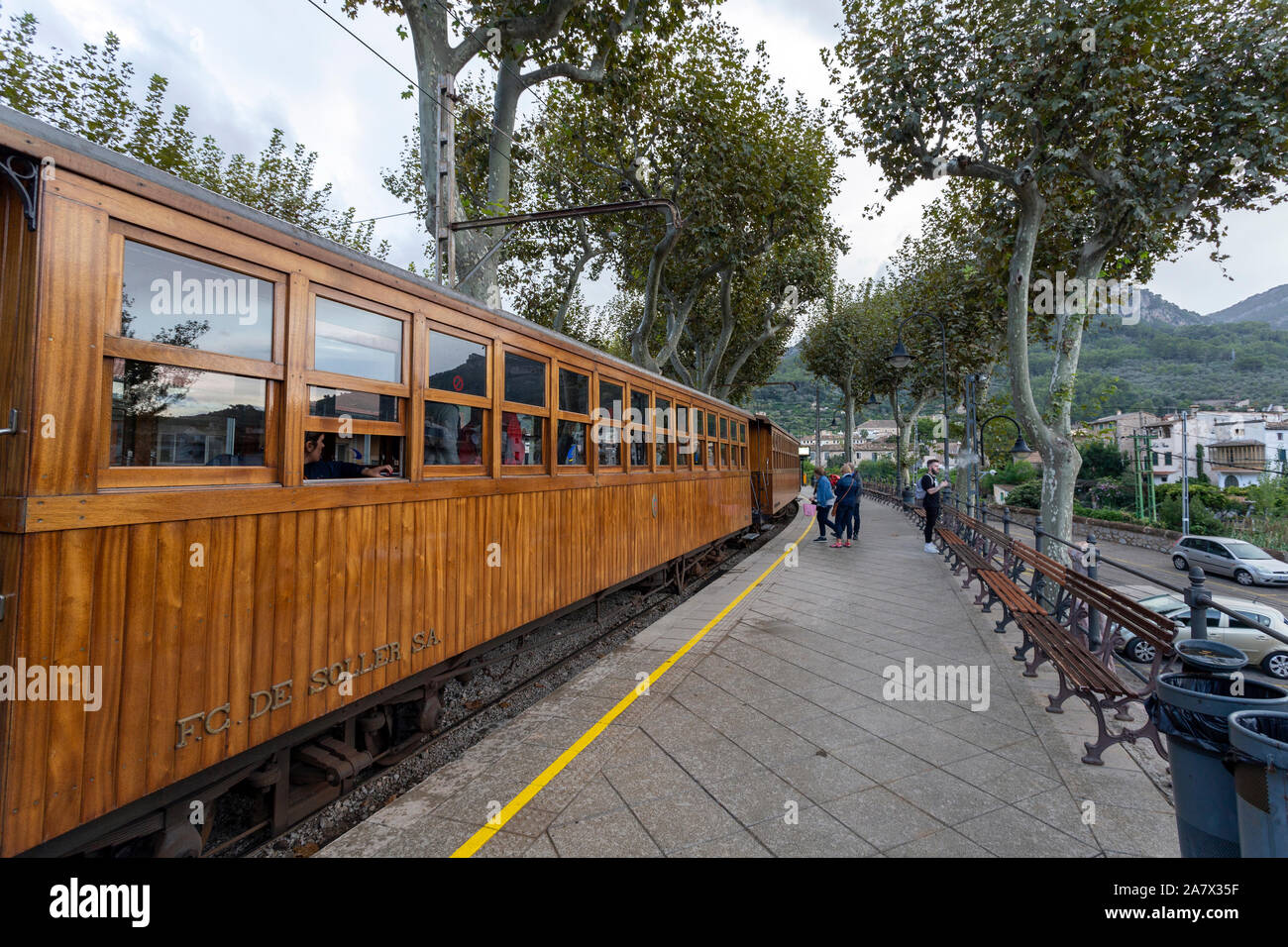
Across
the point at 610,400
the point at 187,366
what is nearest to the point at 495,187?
the point at 610,400

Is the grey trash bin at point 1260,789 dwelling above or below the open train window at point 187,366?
below

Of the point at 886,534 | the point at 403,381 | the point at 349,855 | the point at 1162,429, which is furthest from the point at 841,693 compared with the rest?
the point at 1162,429

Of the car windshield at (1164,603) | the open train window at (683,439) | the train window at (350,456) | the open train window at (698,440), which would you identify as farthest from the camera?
the car windshield at (1164,603)

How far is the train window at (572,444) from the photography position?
457 centimetres

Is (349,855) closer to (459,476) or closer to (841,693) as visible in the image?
(459,476)

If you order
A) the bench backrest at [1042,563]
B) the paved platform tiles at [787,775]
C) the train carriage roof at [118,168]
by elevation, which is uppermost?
the train carriage roof at [118,168]

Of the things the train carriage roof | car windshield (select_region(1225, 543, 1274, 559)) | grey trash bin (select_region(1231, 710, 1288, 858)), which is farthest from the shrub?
the train carriage roof

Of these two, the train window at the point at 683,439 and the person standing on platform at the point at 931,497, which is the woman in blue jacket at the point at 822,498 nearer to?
the person standing on platform at the point at 931,497

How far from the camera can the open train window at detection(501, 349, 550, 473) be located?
389 cm

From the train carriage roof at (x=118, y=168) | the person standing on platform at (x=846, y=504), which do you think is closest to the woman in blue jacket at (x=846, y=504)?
the person standing on platform at (x=846, y=504)

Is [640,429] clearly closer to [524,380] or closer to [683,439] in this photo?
[683,439]

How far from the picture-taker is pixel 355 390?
278 cm

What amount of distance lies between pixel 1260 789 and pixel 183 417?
3642 millimetres

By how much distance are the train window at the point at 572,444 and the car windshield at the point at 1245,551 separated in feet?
89.1
